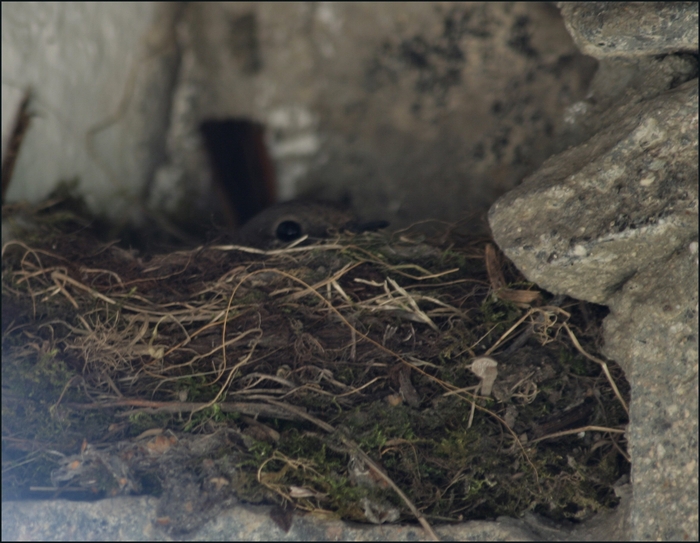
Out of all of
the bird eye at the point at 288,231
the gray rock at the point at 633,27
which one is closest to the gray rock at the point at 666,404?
the gray rock at the point at 633,27

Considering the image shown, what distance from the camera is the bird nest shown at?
1455mm

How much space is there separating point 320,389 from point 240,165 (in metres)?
1.29

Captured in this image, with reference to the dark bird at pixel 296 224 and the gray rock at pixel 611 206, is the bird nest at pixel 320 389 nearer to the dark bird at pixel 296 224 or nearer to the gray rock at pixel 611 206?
the gray rock at pixel 611 206

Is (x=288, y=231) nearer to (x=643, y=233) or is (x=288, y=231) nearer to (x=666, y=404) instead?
(x=643, y=233)

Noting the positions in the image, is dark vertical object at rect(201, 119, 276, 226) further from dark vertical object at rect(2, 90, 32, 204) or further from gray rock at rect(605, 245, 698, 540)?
gray rock at rect(605, 245, 698, 540)

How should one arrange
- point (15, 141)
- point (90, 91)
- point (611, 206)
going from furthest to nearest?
point (90, 91)
point (15, 141)
point (611, 206)

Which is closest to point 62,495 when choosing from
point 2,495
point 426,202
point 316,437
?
point 2,495

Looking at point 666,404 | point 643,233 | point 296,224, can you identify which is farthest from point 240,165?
point 666,404

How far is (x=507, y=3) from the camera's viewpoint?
7.41 feet

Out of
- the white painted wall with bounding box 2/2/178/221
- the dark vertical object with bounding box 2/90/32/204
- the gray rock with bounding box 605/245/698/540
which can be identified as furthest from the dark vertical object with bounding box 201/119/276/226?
the gray rock with bounding box 605/245/698/540

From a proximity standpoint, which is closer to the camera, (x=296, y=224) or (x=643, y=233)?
(x=643, y=233)

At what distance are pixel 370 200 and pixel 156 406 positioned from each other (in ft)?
4.04

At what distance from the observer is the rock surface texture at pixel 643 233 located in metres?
1.22

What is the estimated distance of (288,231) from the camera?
2160 mm
